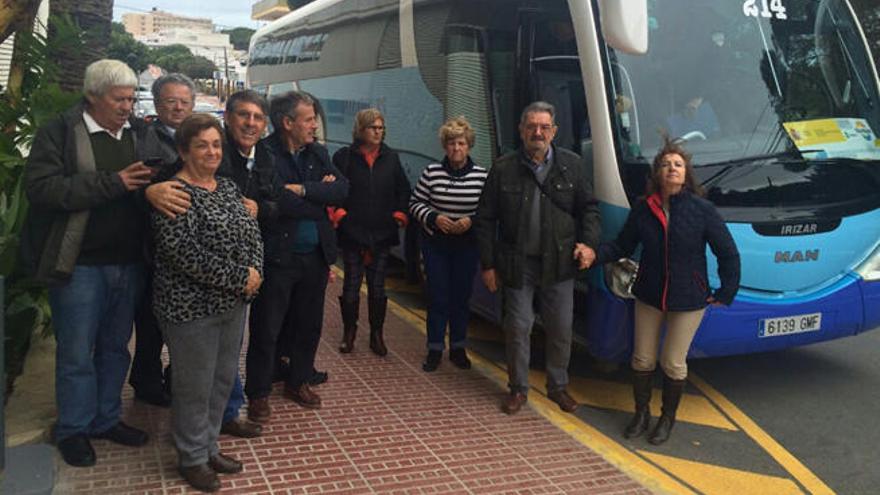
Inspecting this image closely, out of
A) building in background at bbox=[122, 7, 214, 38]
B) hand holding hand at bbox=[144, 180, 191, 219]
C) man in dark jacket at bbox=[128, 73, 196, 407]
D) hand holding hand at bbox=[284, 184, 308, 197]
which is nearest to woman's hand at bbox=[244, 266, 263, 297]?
hand holding hand at bbox=[144, 180, 191, 219]

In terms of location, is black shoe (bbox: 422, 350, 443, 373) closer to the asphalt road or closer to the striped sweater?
the striped sweater

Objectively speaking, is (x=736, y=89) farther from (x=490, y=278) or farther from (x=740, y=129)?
(x=490, y=278)

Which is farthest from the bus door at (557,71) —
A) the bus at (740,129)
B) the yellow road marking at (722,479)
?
the yellow road marking at (722,479)

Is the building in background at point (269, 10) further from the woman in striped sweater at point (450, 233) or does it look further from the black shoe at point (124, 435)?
the black shoe at point (124, 435)

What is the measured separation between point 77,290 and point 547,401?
9.89 feet

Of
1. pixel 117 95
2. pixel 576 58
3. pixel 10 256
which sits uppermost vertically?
pixel 576 58

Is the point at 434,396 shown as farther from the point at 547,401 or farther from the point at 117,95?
the point at 117,95

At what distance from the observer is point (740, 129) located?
511 cm

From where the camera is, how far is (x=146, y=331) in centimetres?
469

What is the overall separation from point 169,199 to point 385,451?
5.95 feet

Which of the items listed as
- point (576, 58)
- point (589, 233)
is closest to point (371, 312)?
point (589, 233)

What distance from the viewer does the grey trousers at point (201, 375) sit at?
11.9ft

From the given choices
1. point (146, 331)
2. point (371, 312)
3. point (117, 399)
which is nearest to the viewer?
point (117, 399)

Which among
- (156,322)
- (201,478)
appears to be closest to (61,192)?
(156,322)
